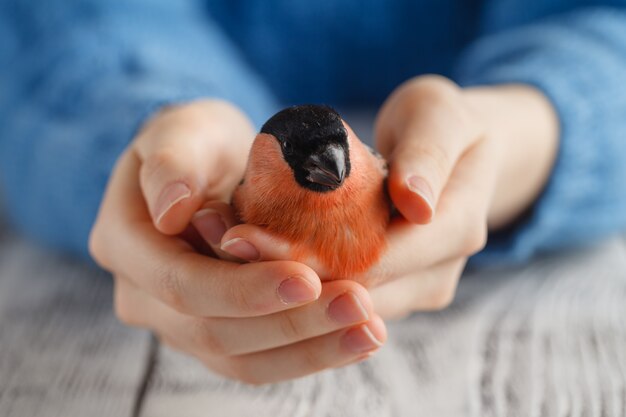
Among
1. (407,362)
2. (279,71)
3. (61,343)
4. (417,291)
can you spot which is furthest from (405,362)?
(279,71)

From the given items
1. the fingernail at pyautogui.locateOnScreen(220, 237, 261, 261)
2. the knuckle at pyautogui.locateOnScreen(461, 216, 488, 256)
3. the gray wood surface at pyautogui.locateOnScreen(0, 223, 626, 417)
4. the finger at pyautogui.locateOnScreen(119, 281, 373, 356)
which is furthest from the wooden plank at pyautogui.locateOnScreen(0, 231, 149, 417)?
the knuckle at pyautogui.locateOnScreen(461, 216, 488, 256)

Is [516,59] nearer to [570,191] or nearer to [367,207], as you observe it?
[570,191]

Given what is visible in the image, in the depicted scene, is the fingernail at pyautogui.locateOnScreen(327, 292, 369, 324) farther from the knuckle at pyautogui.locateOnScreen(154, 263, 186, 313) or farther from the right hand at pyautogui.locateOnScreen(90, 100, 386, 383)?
the knuckle at pyautogui.locateOnScreen(154, 263, 186, 313)

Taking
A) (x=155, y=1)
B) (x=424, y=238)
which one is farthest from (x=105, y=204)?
(x=155, y=1)

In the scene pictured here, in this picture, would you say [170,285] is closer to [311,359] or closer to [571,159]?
[311,359]

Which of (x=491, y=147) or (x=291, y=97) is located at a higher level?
(x=491, y=147)

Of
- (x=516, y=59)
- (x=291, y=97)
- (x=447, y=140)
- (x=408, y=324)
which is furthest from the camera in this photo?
(x=291, y=97)
